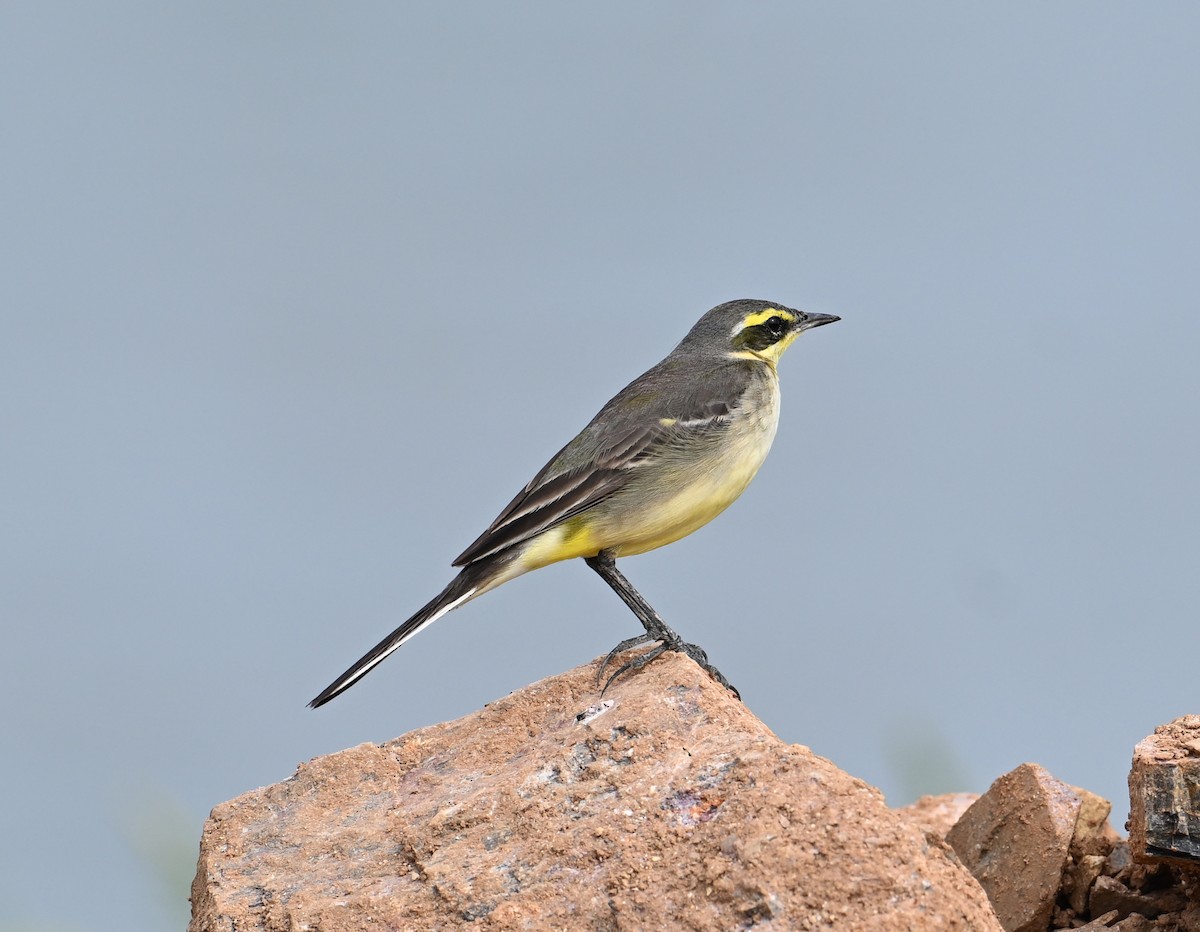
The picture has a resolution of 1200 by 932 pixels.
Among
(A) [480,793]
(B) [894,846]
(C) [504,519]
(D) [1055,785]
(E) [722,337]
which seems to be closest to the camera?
(B) [894,846]

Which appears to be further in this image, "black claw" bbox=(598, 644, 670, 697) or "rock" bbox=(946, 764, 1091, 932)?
"black claw" bbox=(598, 644, 670, 697)

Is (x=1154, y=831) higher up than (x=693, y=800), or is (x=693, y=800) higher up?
Result: (x=693, y=800)

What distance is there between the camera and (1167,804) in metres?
6.51

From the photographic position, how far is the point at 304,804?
7203mm

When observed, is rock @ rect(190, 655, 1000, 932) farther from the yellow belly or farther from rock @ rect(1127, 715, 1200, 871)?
the yellow belly

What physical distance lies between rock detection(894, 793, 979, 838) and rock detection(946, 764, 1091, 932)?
1145 millimetres

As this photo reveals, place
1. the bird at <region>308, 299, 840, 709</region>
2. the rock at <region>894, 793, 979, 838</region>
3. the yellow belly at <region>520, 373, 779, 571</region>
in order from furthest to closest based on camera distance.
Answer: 1. the rock at <region>894, 793, 979, 838</region>
2. the yellow belly at <region>520, 373, 779, 571</region>
3. the bird at <region>308, 299, 840, 709</region>

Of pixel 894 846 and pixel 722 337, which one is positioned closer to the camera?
pixel 894 846

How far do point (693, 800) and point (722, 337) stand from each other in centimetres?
525

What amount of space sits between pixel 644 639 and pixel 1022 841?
7.21 feet

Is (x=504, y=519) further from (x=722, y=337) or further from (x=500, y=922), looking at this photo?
(x=500, y=922)

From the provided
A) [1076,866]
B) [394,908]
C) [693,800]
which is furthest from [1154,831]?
[394,908]

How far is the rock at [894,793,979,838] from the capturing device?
9.20 m

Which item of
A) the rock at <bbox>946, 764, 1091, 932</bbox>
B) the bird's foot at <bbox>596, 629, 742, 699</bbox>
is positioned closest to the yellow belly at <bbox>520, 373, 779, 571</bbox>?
the bird's foot at <bbox>596, 629, 742, 699</bbox>
